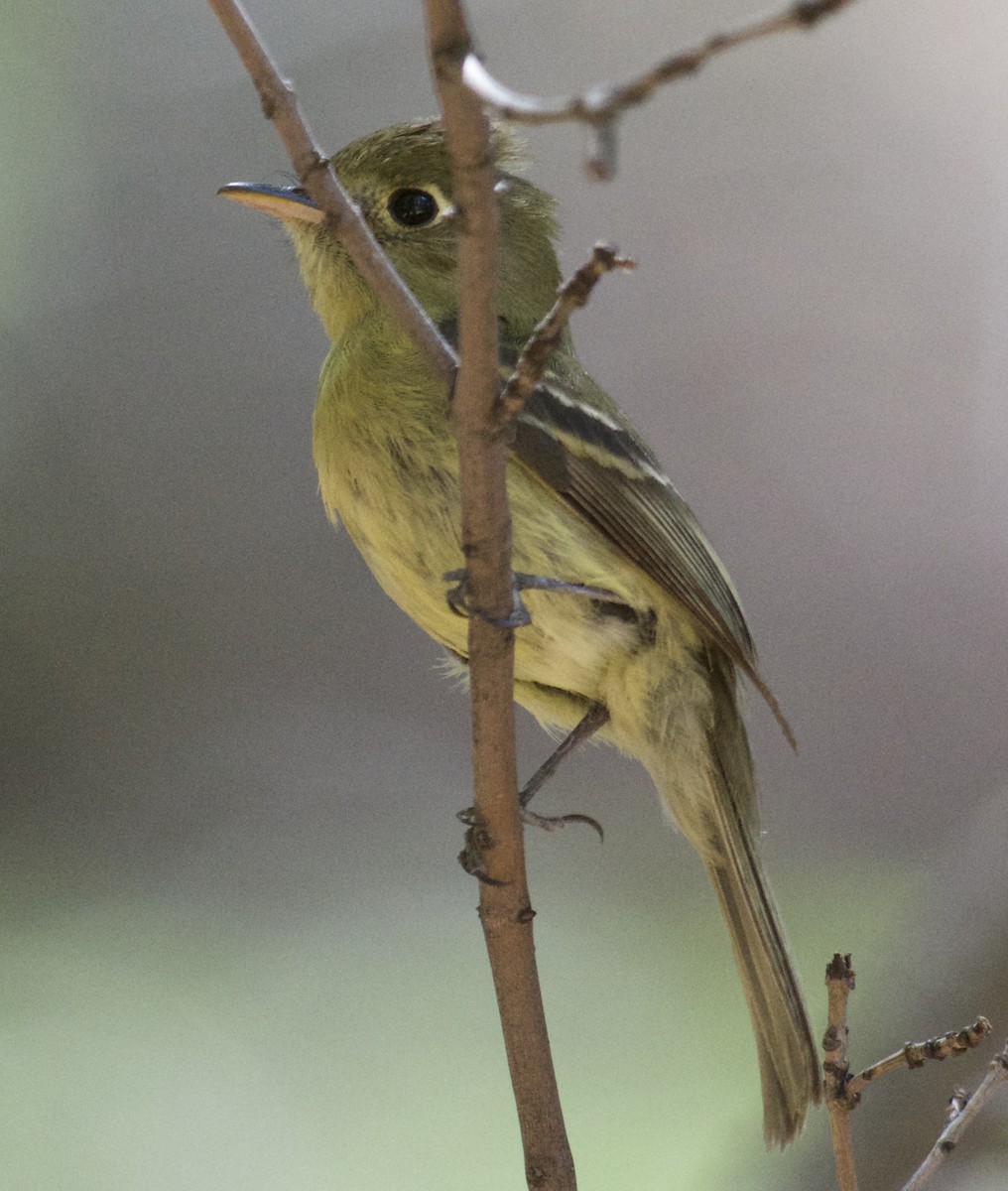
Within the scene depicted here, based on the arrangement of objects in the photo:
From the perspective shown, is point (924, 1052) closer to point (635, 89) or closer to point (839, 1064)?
point (839, 1064)

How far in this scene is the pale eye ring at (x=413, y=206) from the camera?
280 cm

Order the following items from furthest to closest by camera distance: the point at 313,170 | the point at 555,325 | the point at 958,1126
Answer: the point at 958,1126, the point at 313,170, the point at 555,325

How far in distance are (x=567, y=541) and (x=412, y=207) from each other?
32.4 inches

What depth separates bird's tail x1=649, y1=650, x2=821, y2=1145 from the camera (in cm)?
254

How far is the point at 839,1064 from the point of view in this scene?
175 centimetres

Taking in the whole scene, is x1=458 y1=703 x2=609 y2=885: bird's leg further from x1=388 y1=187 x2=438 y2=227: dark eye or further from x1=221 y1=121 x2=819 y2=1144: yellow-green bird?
x1=388 y1=187 x2=438 y2=227: dark eye

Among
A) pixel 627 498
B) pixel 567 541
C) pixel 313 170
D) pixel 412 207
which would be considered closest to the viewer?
pixel 313 170

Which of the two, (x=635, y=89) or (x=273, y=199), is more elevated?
(x=273, y=199)

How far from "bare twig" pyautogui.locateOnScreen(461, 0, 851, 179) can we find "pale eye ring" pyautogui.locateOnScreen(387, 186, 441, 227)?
189 cm

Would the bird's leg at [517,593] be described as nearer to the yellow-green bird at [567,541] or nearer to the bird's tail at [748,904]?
the yellow-green bird at [567,541]

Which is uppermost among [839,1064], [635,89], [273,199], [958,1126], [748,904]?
[273,199]

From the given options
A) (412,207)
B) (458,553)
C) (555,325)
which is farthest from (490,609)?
(412,207)

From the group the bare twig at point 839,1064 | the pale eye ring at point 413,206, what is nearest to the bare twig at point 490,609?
the bare twig at point 839,1064

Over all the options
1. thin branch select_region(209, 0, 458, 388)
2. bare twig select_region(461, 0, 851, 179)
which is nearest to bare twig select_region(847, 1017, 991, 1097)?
thin branch select_region(209, 0, 458, 388)
